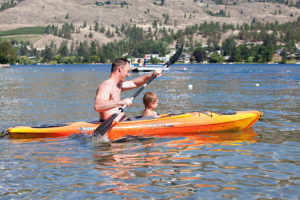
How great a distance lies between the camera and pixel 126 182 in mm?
7820

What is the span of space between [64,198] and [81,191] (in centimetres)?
40

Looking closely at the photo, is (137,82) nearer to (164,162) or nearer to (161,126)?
A: (161,126)

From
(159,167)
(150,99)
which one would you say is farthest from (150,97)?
(159,167)

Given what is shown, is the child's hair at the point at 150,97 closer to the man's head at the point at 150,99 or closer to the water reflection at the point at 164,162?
the man's head at the point at 150,99

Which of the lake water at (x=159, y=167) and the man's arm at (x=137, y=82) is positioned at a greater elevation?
the man's arm at (x=137, y=82)

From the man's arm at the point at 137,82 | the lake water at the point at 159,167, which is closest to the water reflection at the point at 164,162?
the lake water at the point at 159,167

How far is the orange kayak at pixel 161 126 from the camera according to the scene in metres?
12.2

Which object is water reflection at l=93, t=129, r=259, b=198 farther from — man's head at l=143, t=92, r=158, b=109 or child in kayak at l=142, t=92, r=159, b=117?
man's head at l=143, t=92, r=158, b=109

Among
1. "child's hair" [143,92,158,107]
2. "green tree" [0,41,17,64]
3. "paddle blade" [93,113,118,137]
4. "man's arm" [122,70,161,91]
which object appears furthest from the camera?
"green tree" [0,41,17,64]

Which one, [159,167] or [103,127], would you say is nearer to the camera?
[159,167]

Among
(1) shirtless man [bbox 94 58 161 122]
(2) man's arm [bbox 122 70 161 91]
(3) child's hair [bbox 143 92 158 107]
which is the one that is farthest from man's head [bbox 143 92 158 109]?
(1) shirtless man [bbox 94 58 161 122]

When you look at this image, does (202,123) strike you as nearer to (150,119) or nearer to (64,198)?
(150,119)

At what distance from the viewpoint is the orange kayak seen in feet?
40.0

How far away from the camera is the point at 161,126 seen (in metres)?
12.5
